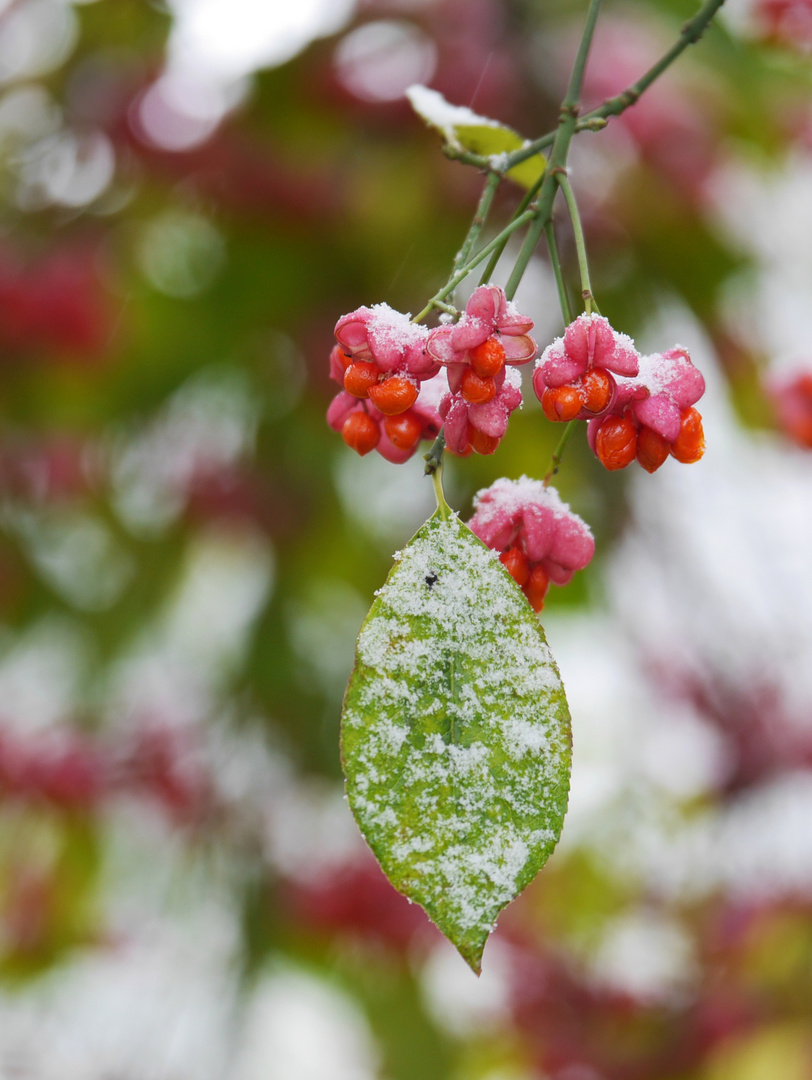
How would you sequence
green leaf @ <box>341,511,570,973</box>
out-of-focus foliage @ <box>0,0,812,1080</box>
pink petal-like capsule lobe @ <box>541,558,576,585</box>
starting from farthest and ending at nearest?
out-of-focus foliage @ <box>0,0,812,1080</box>, pink petal-like capsule lobe @ <box>541,558,576,585</box>, green leaf @ <box>341,511,570,973</box>

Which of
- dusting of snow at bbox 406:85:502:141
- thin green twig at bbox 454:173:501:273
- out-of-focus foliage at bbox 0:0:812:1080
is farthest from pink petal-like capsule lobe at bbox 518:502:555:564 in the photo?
out-of-focus foliage at bbox 0:0:812:1080

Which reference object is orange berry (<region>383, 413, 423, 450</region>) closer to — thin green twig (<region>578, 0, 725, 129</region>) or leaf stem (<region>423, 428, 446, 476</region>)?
leaf stem (<region>423, 428, 446, 476</region>)

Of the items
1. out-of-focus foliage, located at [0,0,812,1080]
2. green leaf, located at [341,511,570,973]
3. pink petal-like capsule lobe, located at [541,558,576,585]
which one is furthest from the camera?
out-of-focus foliage, located at [0,0,812,1080]

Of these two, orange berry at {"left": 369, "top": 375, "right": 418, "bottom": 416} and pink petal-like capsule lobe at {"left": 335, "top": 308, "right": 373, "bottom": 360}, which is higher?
pink petal-like capsule lobe at {"left": 335, "top": 308, "right": 373, "bottom": 360}

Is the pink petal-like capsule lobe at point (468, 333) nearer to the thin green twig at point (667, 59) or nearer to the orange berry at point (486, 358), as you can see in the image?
the orange berry at point (486, 358)

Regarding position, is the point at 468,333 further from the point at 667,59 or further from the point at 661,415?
the point at 667,59

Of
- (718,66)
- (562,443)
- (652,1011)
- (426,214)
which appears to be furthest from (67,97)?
(652,1011)

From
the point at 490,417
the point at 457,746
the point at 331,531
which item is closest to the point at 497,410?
the point at 490,417

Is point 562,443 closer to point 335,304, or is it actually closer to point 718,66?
point 718,66
